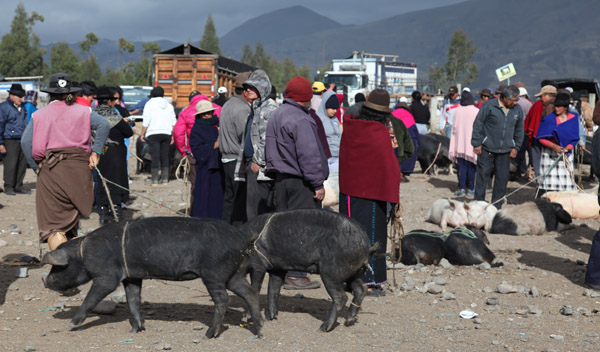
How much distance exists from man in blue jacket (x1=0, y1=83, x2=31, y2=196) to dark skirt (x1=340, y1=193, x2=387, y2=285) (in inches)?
329

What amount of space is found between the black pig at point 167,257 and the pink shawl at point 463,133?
880cm

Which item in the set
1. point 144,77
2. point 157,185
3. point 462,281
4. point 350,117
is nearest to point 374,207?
point 350,117

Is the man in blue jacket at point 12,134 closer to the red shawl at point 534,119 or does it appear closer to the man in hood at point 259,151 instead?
the man in hood at point 259,151

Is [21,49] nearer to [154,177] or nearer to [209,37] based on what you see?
[209,37]

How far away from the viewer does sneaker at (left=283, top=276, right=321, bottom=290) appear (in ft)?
22.1

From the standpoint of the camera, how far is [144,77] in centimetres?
8306

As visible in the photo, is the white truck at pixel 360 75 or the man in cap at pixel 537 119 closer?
the man in cap at pixel 537 119

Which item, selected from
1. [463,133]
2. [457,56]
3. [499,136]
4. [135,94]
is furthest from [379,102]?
[457,56]

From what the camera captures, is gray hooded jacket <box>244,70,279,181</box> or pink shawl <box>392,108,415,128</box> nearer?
gray hooded jacket <box>244,70,279,181</box>

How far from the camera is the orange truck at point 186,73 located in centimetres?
2195

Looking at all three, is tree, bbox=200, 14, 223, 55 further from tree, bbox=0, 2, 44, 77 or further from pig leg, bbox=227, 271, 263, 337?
pig leg, bbox=227, 271, 263, 337

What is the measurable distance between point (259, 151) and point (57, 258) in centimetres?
234

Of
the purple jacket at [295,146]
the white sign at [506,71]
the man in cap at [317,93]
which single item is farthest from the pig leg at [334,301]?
the white sign at [506,71]

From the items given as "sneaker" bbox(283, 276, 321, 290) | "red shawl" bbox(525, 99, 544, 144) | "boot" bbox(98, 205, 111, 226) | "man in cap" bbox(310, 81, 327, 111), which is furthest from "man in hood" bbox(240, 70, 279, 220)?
"red shawl" bbox(525, 99, 544, 144)
